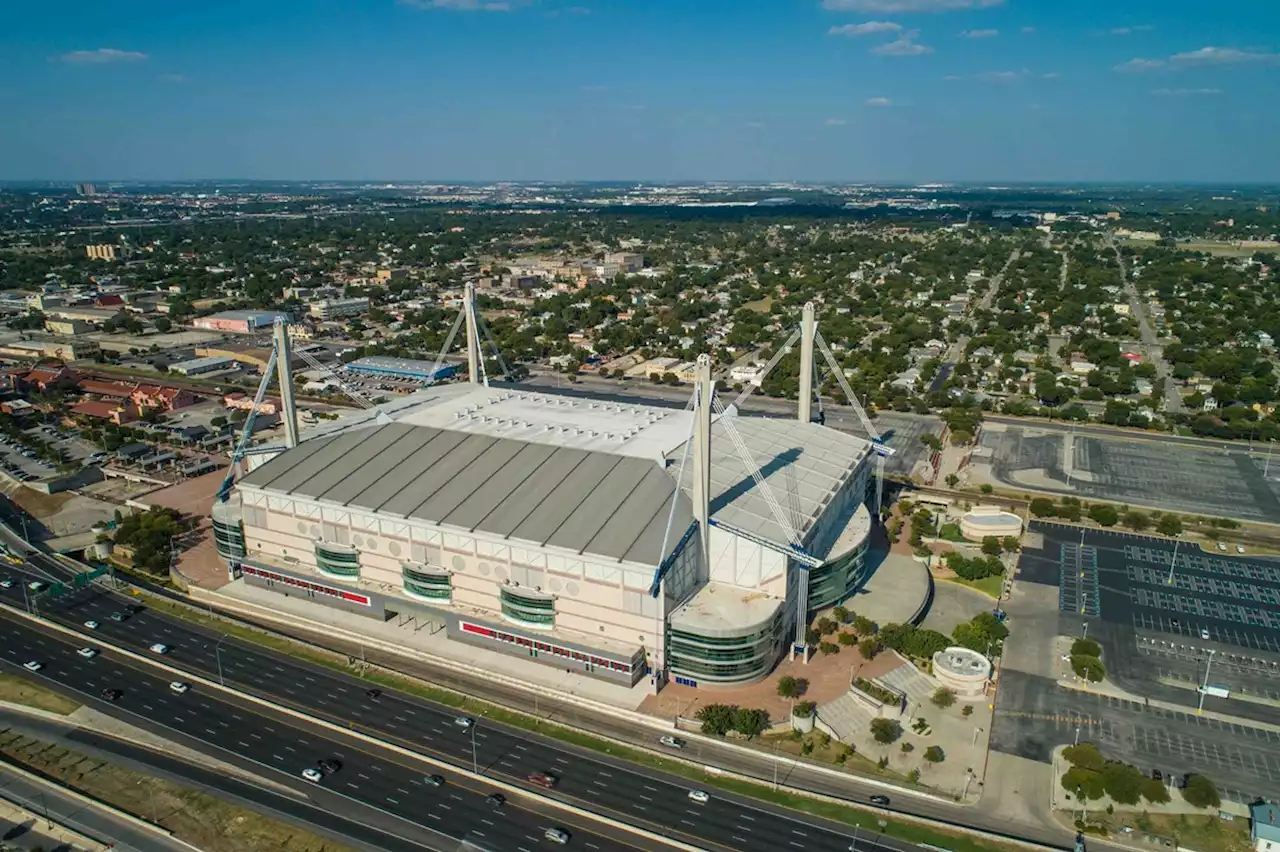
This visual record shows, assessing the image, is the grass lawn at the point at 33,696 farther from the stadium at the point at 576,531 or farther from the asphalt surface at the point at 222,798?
the stadium at the point at 576,531

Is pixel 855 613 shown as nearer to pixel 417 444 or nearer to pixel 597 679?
pixel 597 679

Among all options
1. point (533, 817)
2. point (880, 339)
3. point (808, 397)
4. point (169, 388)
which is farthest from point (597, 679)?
point (880, 339)


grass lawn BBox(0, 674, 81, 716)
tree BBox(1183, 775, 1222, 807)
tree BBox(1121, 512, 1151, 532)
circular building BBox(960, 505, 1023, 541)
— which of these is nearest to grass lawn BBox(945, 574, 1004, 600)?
circular building BBox(960, 505, 1023, 541)

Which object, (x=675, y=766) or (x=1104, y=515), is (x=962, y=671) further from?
(x=1104, y=515)

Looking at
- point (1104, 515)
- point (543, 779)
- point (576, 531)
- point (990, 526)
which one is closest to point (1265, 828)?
point (990, 526)

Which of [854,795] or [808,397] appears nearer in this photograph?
[854,795]

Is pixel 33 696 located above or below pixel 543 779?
above

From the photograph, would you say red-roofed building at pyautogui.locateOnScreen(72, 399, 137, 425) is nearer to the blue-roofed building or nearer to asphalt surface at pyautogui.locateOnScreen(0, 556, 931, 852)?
asphalt surface at pyautogui.locateOnScreen(0, 556, 931, 852)
